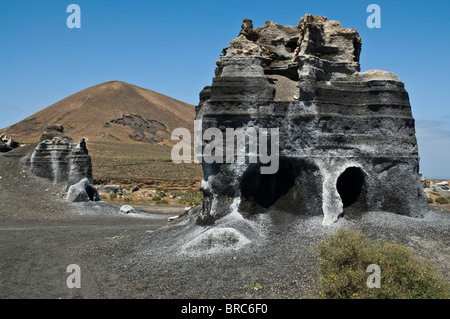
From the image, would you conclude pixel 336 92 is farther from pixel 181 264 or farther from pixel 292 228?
pixel 181 264

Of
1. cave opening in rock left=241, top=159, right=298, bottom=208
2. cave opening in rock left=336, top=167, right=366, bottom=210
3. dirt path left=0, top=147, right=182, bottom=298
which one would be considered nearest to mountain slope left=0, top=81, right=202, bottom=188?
dirt path left=0, top=147, right=182, bottom=298

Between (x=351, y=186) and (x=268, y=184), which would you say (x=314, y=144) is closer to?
(x=268, y=184)

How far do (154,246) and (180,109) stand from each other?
136 meters

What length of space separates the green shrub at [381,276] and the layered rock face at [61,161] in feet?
61.0

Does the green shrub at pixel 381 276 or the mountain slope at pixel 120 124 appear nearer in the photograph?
the green shrub at pixel 381 276

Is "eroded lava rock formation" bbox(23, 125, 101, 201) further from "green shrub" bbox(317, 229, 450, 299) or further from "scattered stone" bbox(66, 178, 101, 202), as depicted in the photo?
"green shrub" bbox(317, 229, 450, 299)

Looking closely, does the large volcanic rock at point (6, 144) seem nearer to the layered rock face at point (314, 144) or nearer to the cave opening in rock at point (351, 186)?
the layered rock face at point (314, 144)

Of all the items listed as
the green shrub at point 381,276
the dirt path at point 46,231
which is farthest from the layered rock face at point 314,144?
the dirt path at point 46,231

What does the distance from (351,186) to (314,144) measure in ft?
6.69

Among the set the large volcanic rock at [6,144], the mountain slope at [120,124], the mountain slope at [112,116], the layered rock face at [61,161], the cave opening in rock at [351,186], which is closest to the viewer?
the cave opening in rock at [351,186]

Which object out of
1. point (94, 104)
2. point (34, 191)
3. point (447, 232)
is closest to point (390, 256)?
point (447, 232)

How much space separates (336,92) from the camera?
41.8ft

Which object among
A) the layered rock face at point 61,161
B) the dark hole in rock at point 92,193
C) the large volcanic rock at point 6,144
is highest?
the large volcanic rock at point 6,144

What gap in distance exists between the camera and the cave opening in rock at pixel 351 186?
40.9ft
